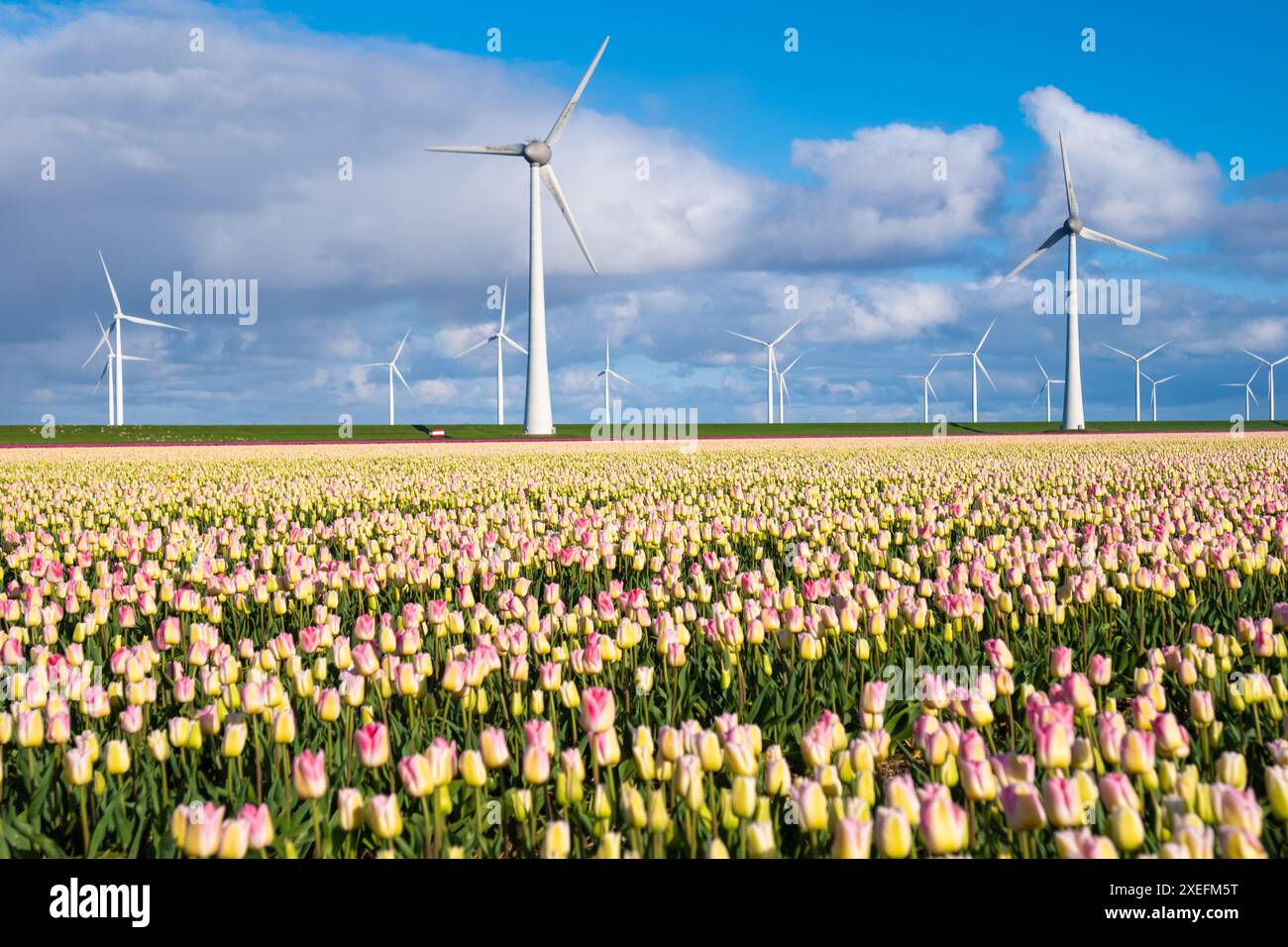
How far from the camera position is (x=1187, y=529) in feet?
36.4

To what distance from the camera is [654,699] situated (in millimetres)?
6219

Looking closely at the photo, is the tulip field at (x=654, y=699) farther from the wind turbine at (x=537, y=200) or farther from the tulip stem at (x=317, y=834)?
the wind turbine at (x=537, y=200)

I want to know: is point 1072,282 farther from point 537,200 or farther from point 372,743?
point 372,743

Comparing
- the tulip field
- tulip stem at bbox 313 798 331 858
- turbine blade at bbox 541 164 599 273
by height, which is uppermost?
turbine blade at bbox 541 164 599 273

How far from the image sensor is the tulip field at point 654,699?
3.63 m

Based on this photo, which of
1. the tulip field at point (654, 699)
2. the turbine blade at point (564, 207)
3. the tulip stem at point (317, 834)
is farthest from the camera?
the turbine blade at point (564, 207)

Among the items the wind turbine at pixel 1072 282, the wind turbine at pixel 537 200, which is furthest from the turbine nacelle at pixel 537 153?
the wind turbine at pixel 1072 282

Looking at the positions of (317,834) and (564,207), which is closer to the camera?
(317,834)

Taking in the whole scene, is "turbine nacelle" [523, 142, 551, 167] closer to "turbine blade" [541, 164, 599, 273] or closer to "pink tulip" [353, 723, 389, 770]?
"turbine blade" [541, 164, 599, 273]

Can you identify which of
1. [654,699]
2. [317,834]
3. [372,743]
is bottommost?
[317,834]

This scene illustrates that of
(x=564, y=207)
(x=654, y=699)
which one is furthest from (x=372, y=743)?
(x=564, y=207)

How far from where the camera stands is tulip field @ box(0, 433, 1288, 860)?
3633 mm

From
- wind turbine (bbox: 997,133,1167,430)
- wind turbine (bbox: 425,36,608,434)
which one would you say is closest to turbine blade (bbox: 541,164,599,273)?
wind turbine (bbox: 425,36,608,434)
